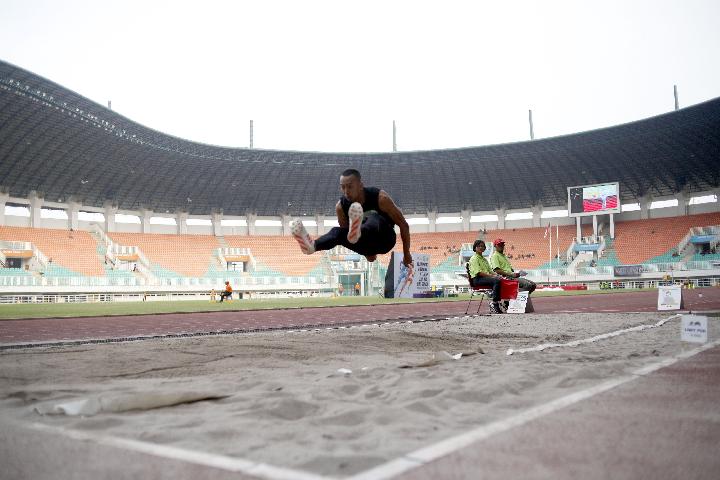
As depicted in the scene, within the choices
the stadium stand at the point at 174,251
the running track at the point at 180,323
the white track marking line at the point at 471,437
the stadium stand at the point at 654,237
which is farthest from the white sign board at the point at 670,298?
the stadium stand at the point at 174,251

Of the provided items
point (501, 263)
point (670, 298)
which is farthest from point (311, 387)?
point (670, 298)

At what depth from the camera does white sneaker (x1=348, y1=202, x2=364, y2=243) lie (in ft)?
19.3

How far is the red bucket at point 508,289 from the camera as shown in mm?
11508

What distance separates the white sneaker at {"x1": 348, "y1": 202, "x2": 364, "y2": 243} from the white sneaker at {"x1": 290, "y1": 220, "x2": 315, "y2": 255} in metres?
0.77

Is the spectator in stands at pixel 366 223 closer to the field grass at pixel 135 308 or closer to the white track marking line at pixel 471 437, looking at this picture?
the white track marking line at pixel 471 437

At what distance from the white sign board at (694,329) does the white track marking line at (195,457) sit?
5.04 m

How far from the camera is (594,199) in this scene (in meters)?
47.9

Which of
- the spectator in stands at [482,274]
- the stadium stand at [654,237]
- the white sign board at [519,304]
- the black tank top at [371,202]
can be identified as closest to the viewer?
the black tank top at [371,202]

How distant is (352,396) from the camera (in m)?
3.04

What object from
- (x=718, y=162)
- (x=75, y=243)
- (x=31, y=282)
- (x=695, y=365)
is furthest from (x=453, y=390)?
(x=718, y=162)

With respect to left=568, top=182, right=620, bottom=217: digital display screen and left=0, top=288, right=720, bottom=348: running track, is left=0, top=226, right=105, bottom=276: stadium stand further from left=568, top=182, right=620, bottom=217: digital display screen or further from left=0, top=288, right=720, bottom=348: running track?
left=568, top=182, right=620, bottom=217: digital display screen

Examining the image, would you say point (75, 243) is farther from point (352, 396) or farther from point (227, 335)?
point (352, 396)

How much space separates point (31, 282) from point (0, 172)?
1252cm

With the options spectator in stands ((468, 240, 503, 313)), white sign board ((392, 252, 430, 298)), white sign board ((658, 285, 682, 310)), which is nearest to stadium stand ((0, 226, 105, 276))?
white sign board ((392, 252, 430, 298))
